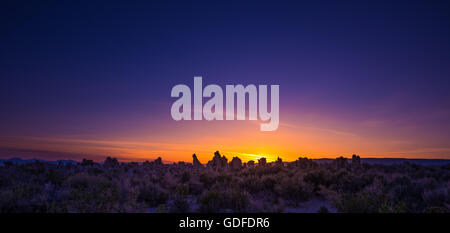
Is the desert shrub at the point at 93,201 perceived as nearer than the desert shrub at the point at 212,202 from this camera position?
Yes

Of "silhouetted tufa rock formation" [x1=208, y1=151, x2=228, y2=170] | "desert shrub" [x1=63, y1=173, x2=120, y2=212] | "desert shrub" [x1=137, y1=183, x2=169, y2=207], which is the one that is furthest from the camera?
"silhouetted tufa rock formation" [x1=208, y1=151, x2=228, y2=170]

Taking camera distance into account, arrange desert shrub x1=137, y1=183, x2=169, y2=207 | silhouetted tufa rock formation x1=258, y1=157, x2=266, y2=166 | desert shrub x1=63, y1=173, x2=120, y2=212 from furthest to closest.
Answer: silhouetted tufa rock formation x1=258, y1=157, x2=266, y2=166 < desert shrub x1=137, y1=183, x2=169, y2=207 < desert shrub x1=63, y1=173, x2=120, y2=212

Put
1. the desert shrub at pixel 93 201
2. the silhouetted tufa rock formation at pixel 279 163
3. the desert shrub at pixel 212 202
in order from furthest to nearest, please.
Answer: the silhouetted tufa rock formation at pixel 279 163 → the desert shrub at pixel 212 202 → the desert shrub at pixel 93 201

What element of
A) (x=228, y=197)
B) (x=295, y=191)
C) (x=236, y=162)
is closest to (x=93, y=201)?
(x=228, y=197)

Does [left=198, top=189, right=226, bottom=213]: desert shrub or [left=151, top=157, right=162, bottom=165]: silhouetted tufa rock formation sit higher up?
[left=198, top=189, right=226, bottom=213]: desert shrub

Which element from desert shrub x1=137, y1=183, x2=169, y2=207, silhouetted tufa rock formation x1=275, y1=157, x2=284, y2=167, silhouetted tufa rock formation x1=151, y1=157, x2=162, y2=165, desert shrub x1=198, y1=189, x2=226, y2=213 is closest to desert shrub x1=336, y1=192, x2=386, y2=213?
desert shrub x1=198, y1=189, x2=226, y2=213

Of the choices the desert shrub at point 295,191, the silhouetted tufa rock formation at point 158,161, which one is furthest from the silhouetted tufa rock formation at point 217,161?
the desert shrub at point 295,191

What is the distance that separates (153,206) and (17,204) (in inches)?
164

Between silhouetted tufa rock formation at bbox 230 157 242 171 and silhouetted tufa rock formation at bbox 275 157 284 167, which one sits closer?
silhouetted tufa rock formation at bbox 275 157 284 167

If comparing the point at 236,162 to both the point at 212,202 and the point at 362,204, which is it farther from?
the point at 362,204

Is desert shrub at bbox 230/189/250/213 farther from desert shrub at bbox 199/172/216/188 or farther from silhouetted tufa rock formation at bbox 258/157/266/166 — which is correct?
silhouetted tufa rock formation at bbox 258/157/266/166

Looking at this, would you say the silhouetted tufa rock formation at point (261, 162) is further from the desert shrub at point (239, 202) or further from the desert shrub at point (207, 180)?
the desert shrub at point (239, 202)
